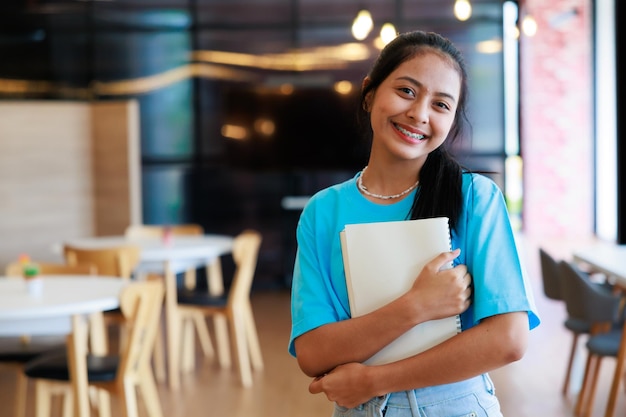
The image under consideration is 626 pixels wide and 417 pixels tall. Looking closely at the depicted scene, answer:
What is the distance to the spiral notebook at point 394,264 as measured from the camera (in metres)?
1.31

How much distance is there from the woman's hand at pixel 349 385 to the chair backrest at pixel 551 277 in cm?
341

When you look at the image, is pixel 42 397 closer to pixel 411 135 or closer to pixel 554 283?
pixel 554 283

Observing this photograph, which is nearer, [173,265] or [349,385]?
[349,385]

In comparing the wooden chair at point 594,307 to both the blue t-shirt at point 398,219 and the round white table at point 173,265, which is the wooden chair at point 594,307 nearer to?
the round white table at point 173,265

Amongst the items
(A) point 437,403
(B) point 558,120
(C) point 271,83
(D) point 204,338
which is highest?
(C) point 271,83

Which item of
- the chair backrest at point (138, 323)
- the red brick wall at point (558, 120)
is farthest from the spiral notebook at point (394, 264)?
the red brick wall at point (558, 120)

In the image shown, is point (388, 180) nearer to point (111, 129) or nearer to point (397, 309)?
point (397, 309)

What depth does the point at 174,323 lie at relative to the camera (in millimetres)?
5309

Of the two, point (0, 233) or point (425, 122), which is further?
point (0, 233)

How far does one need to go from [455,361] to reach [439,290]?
4.2 inches

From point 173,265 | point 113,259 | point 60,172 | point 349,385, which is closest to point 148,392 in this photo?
point 113,259

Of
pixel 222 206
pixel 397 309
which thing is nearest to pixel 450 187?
pixel 397 309

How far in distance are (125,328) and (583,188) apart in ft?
18.1

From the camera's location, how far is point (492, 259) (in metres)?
1.32
